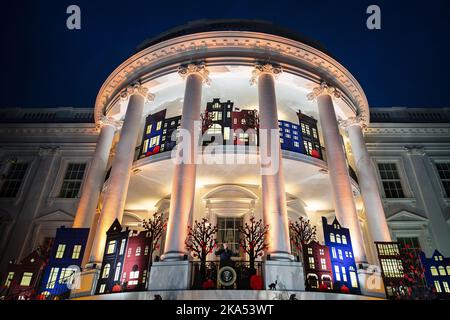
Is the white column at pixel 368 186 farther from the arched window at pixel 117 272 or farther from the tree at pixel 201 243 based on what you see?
the arched window at pixel 117 272

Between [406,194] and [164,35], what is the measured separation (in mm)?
17058

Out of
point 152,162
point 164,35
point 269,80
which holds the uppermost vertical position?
point 164,35

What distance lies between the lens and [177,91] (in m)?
17.1

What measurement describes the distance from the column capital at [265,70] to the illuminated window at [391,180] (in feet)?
33.6

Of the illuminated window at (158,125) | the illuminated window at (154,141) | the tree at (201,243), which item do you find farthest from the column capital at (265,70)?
the tree at (201,243)

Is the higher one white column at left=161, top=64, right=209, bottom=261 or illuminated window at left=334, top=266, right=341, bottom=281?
white column at left=161, top=64, right=209, bottom=261

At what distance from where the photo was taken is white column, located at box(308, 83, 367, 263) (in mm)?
11945

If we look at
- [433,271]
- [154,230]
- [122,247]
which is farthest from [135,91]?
[433,271]

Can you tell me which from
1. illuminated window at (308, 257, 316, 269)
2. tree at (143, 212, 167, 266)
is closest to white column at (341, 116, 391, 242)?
illuminated window at (308, 257, 316, 269)

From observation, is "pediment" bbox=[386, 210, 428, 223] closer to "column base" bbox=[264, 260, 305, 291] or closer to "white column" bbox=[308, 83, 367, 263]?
"white column" bbox=[308, 83, 367, 263]

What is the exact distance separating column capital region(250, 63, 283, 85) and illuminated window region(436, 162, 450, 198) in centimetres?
1323

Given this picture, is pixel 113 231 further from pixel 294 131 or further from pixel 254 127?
pixel 294 131

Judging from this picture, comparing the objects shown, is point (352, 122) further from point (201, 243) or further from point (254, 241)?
point (201, 243)

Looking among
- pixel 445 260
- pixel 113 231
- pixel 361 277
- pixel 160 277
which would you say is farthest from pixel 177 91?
pixel 445 260
